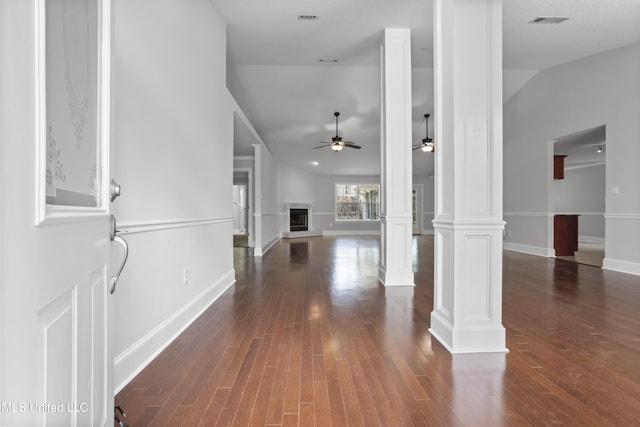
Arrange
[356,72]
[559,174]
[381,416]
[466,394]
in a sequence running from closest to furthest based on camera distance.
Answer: [381,416], [466,394], [356,72], [559,174]

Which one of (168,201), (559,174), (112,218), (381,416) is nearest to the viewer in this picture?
(112,218)

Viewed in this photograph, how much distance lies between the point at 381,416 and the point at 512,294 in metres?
2.81

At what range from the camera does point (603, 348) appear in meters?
2.21

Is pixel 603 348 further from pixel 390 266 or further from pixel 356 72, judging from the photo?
pixel 356 72

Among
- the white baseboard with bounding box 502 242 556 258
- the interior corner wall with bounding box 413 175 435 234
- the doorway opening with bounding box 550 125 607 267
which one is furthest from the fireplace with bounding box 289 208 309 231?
the doorway opening with bounding box 550 125 607 267

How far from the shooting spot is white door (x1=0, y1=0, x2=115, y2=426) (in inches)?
23.0

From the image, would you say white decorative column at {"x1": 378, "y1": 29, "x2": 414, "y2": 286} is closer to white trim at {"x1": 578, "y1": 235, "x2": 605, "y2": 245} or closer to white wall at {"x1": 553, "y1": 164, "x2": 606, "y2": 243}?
white wall at {"x1": 553, "y1": 164, "x2": 606, "y2": 243}

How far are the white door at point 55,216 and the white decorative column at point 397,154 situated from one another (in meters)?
3.40

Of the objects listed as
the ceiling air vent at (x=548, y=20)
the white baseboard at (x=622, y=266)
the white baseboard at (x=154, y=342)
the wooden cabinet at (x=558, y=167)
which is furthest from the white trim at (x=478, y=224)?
the wooden cabinet at (x=558, y=167)

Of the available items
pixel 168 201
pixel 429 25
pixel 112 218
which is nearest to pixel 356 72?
pixel 429 25

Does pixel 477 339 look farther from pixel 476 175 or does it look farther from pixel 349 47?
pixel 349 47

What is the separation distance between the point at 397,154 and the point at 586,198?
9095 mm

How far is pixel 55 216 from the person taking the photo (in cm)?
73

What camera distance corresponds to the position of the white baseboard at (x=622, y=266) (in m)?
4.77
